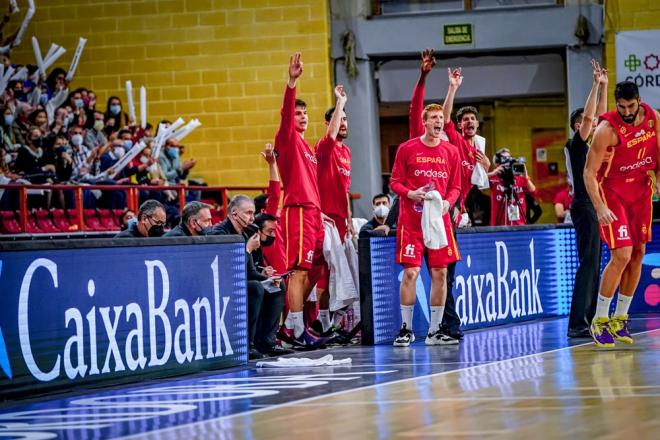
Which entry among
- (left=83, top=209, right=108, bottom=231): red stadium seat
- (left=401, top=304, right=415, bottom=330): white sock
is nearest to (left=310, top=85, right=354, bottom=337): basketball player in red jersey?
(left=401, top=304, right=415, bottom=330): white sock

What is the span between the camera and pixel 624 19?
68.2ft

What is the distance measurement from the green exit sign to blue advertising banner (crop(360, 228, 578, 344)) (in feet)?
23.2

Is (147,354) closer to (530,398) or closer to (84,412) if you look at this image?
(84,412)

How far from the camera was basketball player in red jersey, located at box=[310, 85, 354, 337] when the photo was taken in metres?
12.0

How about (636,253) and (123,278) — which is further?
(636,253)

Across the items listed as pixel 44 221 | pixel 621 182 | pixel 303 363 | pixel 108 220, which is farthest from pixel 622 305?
pixel 108 220

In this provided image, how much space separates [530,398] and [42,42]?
17.0 meters

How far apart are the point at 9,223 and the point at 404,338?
23.0 ft

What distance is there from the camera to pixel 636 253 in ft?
32.8

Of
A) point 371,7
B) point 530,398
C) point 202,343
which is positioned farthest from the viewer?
point 371,7

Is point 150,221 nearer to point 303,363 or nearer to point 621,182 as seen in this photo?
point 303,363

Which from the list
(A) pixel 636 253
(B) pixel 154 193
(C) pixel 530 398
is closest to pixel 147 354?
(C) pixel 530 398

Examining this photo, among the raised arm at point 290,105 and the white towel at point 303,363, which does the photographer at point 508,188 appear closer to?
the raised arm at point 290,105

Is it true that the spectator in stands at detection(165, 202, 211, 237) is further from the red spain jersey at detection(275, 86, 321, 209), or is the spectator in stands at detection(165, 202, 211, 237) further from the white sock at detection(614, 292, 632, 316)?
the white sock at detection(614, 292, 632, 316)
